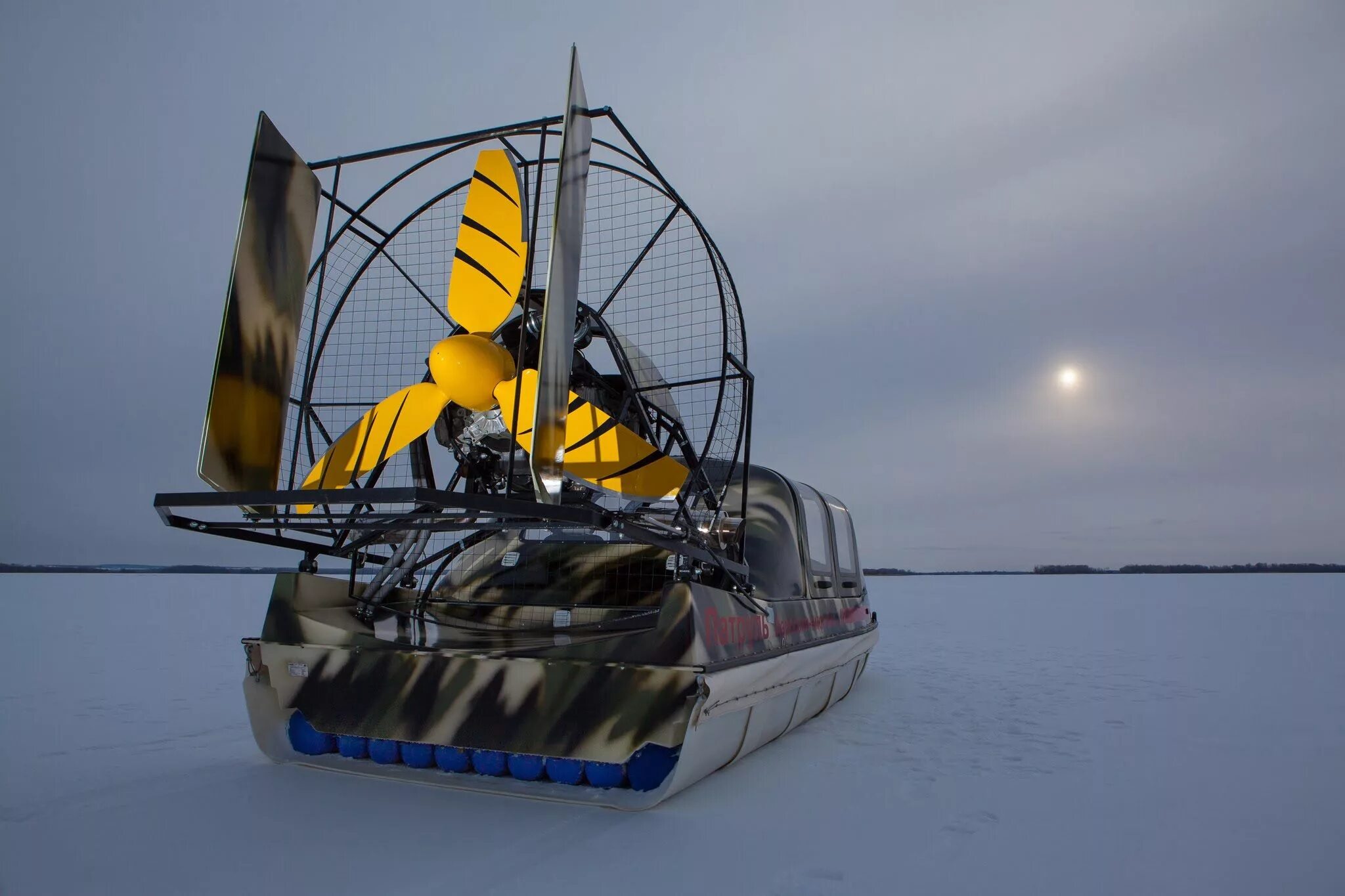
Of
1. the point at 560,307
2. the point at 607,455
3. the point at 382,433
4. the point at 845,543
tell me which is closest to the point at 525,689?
the point at 607,455

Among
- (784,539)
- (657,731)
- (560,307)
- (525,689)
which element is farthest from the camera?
(784,539)

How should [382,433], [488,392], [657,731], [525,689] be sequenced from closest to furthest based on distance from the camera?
[657,731]
[525,689]
[488,392]
[382,433]

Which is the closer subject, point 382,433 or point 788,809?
point 788,809

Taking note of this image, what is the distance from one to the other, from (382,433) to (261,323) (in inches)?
24.2

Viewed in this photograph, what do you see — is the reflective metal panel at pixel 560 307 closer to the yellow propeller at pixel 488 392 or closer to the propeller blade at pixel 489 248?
the yellow propeller at pixel 488 392

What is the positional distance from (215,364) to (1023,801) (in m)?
3.47

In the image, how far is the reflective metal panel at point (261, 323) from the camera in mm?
2885

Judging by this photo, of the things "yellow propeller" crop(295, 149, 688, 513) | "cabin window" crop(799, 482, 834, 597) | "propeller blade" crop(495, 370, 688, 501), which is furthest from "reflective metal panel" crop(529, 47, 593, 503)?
"cabin window" crop(799, 482, 834, 597)

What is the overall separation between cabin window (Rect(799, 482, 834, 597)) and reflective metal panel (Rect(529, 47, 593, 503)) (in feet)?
9.36

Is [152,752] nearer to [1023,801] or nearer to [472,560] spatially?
[472,560]

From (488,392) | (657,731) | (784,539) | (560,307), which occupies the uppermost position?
(560,307)

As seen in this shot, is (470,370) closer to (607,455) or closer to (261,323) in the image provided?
(607,455)

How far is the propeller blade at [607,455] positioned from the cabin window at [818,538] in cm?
178

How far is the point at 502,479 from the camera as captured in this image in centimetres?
354
